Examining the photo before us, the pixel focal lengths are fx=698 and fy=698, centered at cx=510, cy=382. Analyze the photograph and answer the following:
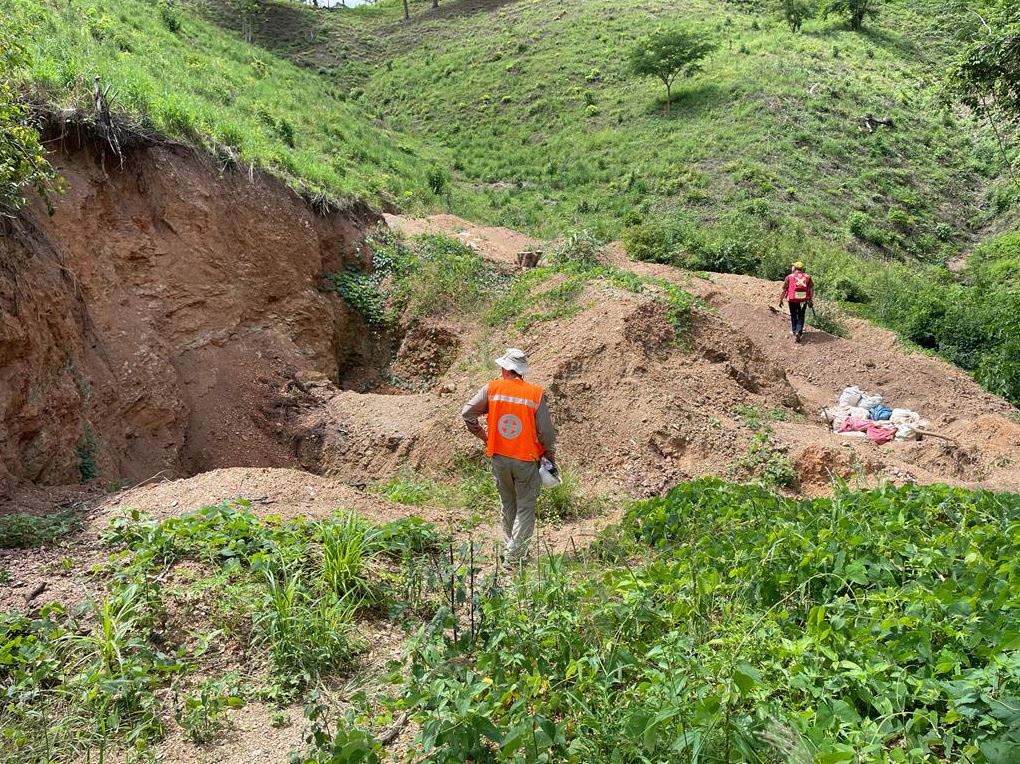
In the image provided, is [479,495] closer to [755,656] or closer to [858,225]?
[755,656]

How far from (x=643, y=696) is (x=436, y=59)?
37.8 meters

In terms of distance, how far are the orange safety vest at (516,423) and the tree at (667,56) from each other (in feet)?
80.7

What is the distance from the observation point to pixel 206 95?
45.9 ft

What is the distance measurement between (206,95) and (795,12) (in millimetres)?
29044

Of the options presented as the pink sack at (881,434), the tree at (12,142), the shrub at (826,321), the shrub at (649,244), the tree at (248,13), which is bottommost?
the pink sack at (881,434)

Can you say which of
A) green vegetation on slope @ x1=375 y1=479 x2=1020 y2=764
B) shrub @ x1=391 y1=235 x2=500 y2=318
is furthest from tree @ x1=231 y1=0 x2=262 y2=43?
green vegetation on slope @ x1=375 y1=479 x2=1020 y2=764

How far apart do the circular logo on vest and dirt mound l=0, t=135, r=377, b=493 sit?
3.91 meters

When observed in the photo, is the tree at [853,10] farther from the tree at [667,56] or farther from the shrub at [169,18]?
the shrub at [169,18]

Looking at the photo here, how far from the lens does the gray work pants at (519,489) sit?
514cm

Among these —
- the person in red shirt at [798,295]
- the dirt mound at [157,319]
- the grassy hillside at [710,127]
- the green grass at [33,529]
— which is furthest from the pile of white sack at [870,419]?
the green grass at [33,529]

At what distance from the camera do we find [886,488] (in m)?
4.83

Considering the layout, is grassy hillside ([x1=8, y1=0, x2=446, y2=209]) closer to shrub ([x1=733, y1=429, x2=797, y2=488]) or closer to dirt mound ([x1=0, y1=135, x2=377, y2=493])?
dirt mound ([x1=0, y1=135, x2=377, y2=493])

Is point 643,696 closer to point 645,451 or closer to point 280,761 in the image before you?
point 280,761

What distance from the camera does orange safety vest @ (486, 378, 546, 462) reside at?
5105 mm
